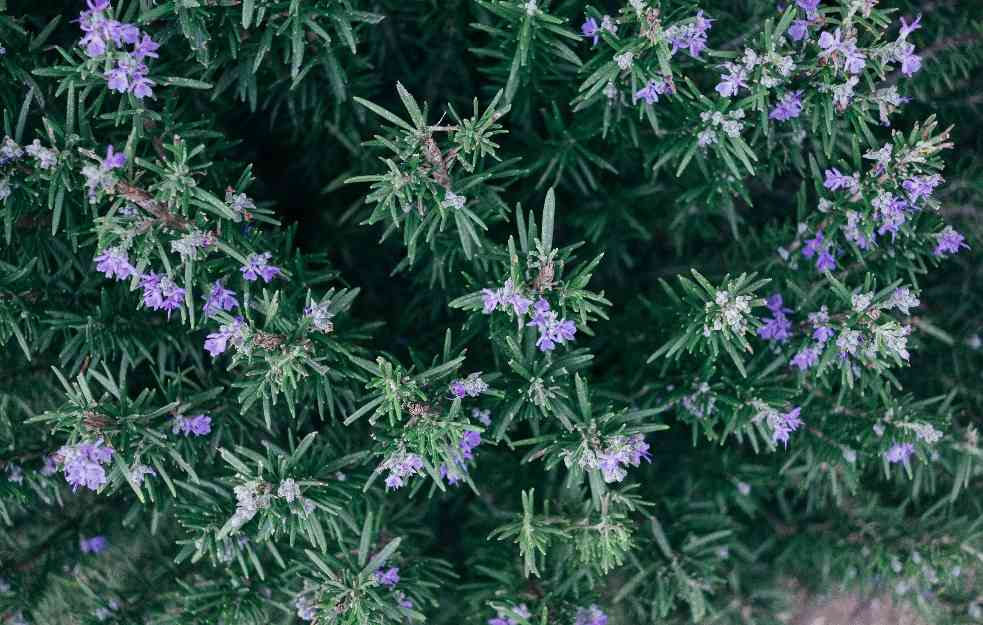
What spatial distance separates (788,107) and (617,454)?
127 centimetres

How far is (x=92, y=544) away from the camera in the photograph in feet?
10.4

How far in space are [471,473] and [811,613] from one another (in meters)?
2.03

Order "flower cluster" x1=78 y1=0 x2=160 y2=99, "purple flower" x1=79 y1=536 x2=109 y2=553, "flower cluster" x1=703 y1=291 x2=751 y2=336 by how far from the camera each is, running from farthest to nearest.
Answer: "purple flower" x1=79 y1=536 x2=109 y2=553
"flower cluster" x1=703 y1=291 x2=751 y2=336
"flower cluster" x1=78 y1=0 x2=160 y2=99

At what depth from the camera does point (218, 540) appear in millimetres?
2451

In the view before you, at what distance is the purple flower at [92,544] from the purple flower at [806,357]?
2824 mm

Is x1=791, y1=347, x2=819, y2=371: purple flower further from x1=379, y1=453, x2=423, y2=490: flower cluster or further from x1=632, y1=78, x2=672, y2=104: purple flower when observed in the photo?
x1=379, y1=453, x2=423, y2=490: flower cluster

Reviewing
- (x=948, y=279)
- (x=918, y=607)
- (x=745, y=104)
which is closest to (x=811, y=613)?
(x=918, y=607)

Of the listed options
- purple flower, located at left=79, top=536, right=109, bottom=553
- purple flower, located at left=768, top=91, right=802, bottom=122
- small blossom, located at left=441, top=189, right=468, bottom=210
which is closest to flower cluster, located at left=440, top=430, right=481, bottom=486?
small blossom, located at left=441, top=189, right=468, bottom=210

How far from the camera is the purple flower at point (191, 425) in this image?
8.30 feet

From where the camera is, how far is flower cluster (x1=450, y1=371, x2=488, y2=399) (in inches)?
92.4

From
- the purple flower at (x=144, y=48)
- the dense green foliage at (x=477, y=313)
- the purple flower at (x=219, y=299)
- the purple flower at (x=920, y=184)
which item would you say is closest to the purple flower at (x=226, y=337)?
the dense green foliage at (x=477, y=313)

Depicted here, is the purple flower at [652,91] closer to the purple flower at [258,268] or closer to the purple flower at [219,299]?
the purple flower at [258,268]

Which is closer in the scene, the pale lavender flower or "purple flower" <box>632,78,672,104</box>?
the pale lavender flower

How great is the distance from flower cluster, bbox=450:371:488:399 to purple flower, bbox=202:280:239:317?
2.38ft
